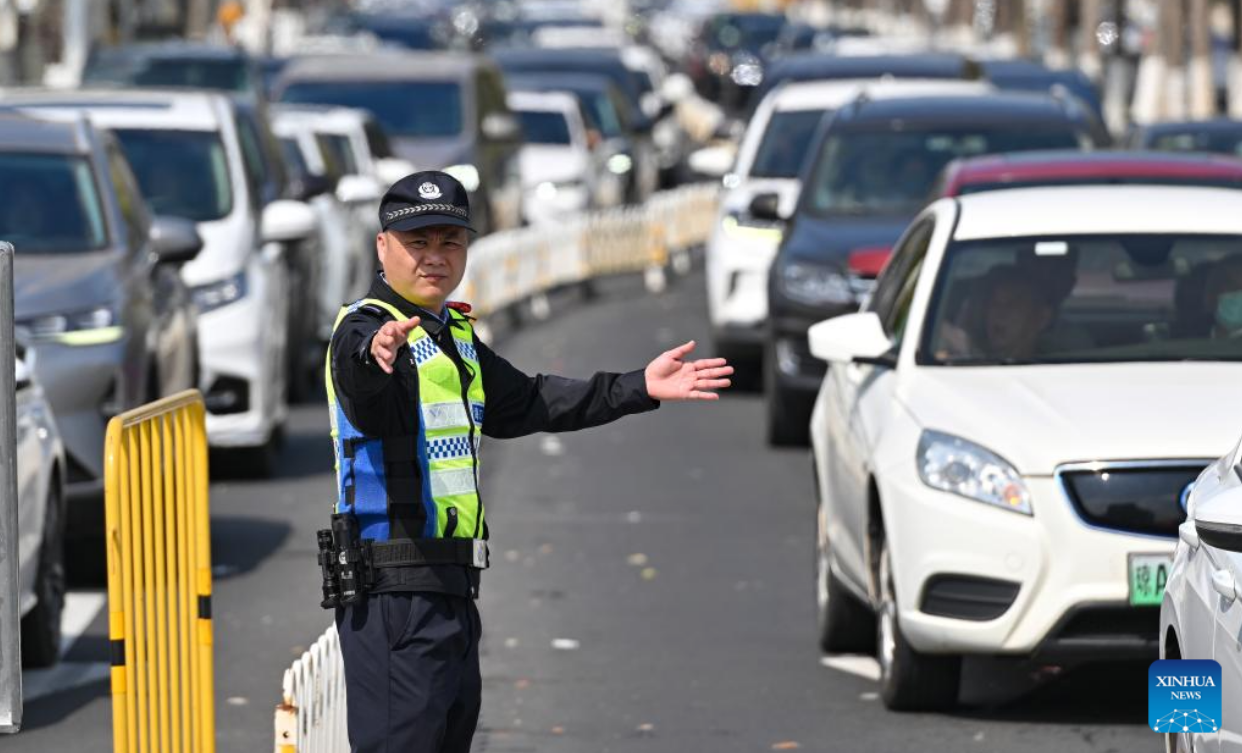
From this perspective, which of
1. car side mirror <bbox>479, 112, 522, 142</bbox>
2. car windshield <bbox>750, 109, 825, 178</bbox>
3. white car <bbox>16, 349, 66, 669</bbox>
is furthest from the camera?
car side mirror <bbox>479, 112, 522, 142</bbox>

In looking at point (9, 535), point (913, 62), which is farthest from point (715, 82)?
point (9, 535)

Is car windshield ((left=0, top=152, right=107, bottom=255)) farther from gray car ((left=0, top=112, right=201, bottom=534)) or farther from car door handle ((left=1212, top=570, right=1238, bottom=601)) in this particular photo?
car door handle ((left=1212, top=570, right=1238, bottom=601))

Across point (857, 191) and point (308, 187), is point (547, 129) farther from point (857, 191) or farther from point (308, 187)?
point (857, 191)

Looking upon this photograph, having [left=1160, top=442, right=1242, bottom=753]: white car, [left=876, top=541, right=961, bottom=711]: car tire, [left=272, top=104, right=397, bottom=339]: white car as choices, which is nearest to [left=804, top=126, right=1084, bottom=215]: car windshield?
[left=272, top=104, right=397, bottom=339]: white car

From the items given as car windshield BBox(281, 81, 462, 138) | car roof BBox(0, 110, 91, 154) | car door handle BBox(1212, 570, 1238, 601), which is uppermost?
car door handle BBox(1212, 570, 1238, 601)

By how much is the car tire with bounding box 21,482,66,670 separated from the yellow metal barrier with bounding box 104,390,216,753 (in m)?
2.40

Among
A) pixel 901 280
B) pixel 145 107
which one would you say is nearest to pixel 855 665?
pixel 901 280

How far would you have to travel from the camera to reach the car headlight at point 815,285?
15.7m

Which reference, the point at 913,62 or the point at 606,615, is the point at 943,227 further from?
the point at 913,62

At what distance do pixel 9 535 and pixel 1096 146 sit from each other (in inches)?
433

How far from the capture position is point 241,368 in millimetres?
15125

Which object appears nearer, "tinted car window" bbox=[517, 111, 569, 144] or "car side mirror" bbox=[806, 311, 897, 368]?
"car side mirror" bbox=[806, 311, 897, 368]

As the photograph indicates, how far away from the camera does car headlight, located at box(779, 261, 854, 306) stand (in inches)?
618

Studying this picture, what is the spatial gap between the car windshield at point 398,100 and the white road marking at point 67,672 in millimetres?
15518
